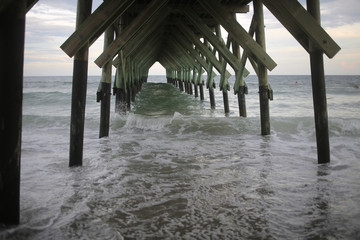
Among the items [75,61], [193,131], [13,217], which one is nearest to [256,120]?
[193,131]

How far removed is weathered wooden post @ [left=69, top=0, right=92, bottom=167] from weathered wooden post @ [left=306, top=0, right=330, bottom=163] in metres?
2.27

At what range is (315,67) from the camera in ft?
10.4

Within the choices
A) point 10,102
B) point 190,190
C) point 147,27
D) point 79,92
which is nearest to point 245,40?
point 79,92

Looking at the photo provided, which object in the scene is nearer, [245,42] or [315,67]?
[315,67]

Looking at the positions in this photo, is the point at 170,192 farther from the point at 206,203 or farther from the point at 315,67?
the point at 315,67

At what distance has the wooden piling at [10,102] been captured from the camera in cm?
170

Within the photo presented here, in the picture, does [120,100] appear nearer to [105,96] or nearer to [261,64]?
[105,96]

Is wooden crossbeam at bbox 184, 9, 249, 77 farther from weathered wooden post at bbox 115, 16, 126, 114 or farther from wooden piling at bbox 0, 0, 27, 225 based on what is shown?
wooden piling at bbox 0, 0, 27, 225

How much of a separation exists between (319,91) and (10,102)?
9.21ft

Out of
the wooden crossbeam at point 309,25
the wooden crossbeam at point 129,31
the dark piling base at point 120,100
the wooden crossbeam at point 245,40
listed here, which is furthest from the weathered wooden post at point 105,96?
the wooden crossbeam at point 309,25

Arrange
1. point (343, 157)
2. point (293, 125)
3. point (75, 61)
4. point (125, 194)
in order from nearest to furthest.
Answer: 1. point (125, 194)
2. point (75, 61)
3. point (343, 157)
4. point (293, 125)

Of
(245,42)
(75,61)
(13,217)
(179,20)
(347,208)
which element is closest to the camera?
(13,217)

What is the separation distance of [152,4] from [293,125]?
370 centimetres

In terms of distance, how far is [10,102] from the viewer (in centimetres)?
174
